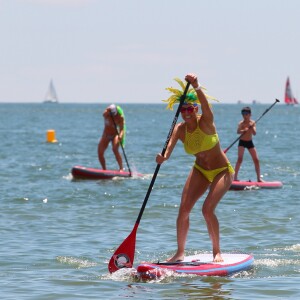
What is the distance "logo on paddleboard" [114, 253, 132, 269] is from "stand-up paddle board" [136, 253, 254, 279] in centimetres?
35

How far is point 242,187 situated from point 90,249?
754 cm

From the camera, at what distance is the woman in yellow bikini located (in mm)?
11000

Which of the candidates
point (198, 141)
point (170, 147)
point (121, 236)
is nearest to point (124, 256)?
point (170, 147)

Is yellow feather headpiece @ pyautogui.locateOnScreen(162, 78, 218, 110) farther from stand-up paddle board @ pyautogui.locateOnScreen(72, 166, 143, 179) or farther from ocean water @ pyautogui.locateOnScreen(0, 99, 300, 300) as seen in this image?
stand-up paddle board @ pyautogui.locateOnScreen(72, 166, 143, 179)

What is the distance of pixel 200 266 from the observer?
1108cm

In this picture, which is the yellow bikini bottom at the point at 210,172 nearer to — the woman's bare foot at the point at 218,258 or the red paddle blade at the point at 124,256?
the woman's bare foot at the point at 218,258

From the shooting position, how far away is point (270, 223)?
50.9 feet

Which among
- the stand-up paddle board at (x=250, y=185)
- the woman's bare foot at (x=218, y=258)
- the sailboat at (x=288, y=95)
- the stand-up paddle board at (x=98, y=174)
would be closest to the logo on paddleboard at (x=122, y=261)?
the woman's bare foot at (x=218, y=258)

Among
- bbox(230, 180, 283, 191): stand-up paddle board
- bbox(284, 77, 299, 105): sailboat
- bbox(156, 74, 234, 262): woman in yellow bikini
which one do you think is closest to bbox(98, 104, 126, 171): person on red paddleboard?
bbox(230, 180, 283, 191): stand-up paddle board

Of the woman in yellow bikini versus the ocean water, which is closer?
the ocean water

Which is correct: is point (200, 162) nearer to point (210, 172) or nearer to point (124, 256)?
point (210, 172)

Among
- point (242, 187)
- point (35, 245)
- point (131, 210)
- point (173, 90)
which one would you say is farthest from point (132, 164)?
point (173, 90)

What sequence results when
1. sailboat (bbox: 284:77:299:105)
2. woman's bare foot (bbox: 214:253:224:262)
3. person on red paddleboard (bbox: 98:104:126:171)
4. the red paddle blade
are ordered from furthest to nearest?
sailboat (bbox: 284:77:299:105) → person on red paddleboard (bbox: 98:104:126:171) → woman's bare foot (bbox: 214:253:224:262) → the red paddle blade

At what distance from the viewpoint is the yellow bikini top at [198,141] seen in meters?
11.0
